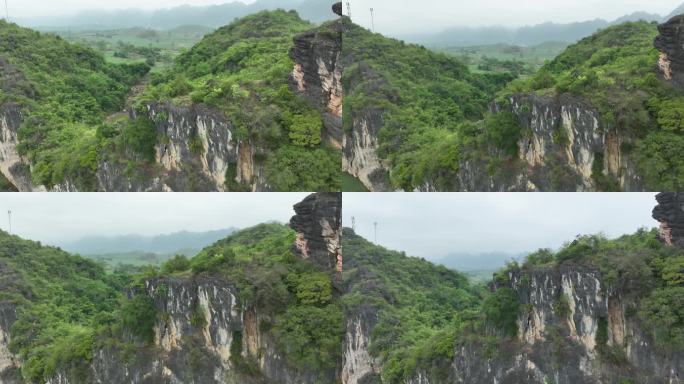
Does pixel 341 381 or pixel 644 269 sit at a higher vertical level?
pixel 644 269

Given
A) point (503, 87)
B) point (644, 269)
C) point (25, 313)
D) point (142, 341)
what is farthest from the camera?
point (25, 313)

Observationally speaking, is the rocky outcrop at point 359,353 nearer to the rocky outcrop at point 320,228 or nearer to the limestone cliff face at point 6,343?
the rocky outcrop at point 320,228

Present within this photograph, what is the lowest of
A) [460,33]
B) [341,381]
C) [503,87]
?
[341,381]

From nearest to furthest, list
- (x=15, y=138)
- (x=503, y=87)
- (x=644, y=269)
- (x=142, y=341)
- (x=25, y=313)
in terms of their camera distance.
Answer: (x=644, y=269) < (x=503, y=87) < (x=142, y=341) < (x=15, y=138) < (x=25, y=313)

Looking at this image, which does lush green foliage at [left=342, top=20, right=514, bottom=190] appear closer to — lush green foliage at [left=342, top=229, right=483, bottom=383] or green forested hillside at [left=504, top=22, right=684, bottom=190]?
green forested hillside at [left=504, top=22, right=684, bottom=190]

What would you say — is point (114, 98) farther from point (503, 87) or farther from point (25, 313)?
point (503, 87)

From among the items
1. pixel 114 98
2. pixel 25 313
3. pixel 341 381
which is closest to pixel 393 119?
pixel 341 381

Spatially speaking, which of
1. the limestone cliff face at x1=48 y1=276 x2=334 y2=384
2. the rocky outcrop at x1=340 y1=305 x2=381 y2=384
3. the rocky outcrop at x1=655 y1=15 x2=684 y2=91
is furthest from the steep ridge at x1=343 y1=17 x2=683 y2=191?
the limestone cliff face at x1=48 y1=276 x2=334 y2=384
